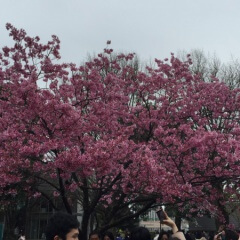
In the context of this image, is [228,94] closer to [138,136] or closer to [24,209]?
[138,136]

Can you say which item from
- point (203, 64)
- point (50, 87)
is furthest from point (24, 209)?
point (50, 87)

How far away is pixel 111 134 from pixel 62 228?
7852 millimetres

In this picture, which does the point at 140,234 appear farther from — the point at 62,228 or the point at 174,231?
the point at 62,228

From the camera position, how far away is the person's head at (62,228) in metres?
2.52

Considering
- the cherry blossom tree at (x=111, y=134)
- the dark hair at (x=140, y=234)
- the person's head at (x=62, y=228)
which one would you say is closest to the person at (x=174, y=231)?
the dark hair at (x=140, y=234)

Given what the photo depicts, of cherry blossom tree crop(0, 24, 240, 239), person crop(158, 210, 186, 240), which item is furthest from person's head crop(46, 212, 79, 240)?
cherry blossom tree crop(0, 24, 240, 239)

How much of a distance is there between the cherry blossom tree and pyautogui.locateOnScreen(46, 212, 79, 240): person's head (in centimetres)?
571

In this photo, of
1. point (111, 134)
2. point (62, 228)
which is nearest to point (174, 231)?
point (62, 228)

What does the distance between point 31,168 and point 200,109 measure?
6564 millimetres

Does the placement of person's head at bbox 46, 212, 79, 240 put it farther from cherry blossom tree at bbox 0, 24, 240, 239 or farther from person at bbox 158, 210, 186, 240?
cherry blossom tree at bbox 0, 24, 240, 239

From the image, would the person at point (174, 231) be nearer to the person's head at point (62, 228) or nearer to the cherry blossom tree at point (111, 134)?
the person's head at point (62, 228)

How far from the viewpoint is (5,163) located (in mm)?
8570

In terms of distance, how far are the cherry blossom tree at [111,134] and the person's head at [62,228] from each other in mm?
5706

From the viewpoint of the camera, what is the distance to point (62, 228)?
2.53m
